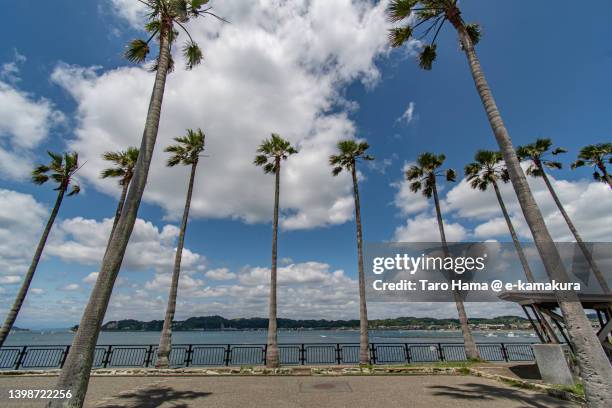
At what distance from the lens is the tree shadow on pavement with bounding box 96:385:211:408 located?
7348 mm

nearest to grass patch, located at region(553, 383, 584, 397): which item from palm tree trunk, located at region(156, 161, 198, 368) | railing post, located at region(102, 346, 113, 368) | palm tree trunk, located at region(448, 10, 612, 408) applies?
palm tree trunk, located at region(448, 10, 612, 408)

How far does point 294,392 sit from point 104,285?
20.7 ft

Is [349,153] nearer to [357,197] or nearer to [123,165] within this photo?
[357,197]

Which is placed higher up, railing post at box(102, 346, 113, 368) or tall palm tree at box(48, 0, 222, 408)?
tall palm tree at box(48, 0, 222, 408)

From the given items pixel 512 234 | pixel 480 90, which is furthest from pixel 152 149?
pixel 512 234

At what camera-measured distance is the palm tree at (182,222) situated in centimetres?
1365

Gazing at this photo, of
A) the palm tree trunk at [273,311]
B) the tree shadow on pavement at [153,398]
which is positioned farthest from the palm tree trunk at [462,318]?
the tree shadow on pavement at [153,398]

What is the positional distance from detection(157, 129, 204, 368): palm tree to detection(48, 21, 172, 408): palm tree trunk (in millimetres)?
8667

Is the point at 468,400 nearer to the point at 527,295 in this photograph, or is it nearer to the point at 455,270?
the point at 527,295

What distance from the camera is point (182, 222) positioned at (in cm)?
1656

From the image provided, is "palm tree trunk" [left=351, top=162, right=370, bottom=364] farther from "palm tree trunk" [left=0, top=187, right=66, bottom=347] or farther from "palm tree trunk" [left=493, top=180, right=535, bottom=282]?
"palm tree trunk" [left=0, top=187, right=66, bottom=347]

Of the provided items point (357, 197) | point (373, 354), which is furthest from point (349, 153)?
point (373, 354)

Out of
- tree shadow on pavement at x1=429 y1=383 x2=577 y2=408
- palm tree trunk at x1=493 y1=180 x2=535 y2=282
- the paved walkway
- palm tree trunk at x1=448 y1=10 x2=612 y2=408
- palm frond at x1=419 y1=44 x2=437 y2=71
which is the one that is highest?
palm frond at x1=419 y1=44 x2=437 y2=71

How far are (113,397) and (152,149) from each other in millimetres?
7002
